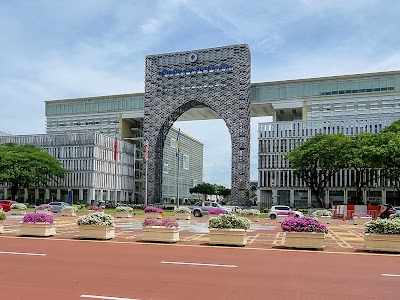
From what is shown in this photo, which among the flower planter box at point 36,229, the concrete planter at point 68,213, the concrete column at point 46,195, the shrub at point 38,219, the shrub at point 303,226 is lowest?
the concrete column at point 46,195

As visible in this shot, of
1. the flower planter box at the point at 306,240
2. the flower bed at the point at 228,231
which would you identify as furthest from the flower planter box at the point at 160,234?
the flower planter box at the point at 306,240

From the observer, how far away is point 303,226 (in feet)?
59.2

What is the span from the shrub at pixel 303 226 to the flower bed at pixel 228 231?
183 centimetres

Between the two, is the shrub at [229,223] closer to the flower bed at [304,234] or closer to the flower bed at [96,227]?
the flower bed at [304,234]

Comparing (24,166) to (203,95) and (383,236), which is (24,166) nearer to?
(203,95)

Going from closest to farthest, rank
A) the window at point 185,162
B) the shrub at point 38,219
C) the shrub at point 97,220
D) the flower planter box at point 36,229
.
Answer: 1. the shrub at point 97,220
2. the flower planter box at point 36,229
3. the shrub at point 38,219
4. the window at point 185,162

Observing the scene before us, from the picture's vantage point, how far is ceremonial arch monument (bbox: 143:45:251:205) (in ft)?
263

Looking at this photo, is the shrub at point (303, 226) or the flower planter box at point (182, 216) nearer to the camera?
the shrub at point (303, 226)

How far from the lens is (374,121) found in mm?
83812

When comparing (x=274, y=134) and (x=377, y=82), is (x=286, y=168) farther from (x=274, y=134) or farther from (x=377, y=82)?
Result: (x=377, y=82)

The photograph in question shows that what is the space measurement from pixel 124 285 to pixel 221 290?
7.21ft

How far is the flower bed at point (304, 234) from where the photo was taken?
58.3 ft

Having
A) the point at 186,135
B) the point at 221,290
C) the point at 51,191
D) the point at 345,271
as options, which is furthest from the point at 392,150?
the point at 186,135

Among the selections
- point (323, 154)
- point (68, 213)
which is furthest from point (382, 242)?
point (323, 154)
